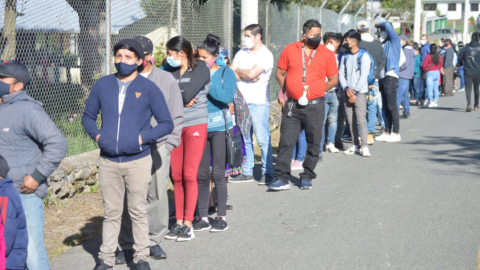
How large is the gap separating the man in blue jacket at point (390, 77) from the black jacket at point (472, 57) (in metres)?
5.09

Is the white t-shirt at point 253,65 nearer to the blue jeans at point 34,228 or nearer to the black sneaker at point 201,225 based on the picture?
the black sneaker at point 201,225

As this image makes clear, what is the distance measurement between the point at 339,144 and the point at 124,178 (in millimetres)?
6987

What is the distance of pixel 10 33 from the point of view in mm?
6672

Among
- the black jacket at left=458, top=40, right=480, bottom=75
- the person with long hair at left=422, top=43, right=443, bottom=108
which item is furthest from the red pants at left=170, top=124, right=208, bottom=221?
the person with long hair at left=422, top=43, right=443, bottom=108

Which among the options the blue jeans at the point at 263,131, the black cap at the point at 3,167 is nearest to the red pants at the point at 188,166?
the black cap at the point at 3,167

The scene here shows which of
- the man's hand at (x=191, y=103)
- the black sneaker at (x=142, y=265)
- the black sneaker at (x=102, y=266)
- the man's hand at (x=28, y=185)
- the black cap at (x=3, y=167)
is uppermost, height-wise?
the man's hand at (x=191, y=103)

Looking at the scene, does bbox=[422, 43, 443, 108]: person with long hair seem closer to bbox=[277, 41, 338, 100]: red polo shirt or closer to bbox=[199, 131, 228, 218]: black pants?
bbox=[277, 41, 338, 100]: red polo shirt

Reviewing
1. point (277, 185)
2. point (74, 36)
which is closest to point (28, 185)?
point (74, 36)

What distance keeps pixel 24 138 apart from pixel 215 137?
2.43 meters

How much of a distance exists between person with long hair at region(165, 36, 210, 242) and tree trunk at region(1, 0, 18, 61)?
5.97 ft

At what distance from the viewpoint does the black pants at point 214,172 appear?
247 inches

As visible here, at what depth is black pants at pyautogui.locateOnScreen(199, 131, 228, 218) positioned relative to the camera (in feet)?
20.6

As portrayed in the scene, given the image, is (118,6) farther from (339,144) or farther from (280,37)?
(280,37)

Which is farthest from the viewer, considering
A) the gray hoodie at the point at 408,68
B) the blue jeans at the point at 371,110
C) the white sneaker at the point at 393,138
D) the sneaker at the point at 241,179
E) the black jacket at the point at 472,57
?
the black jacket at the point at 472,57
